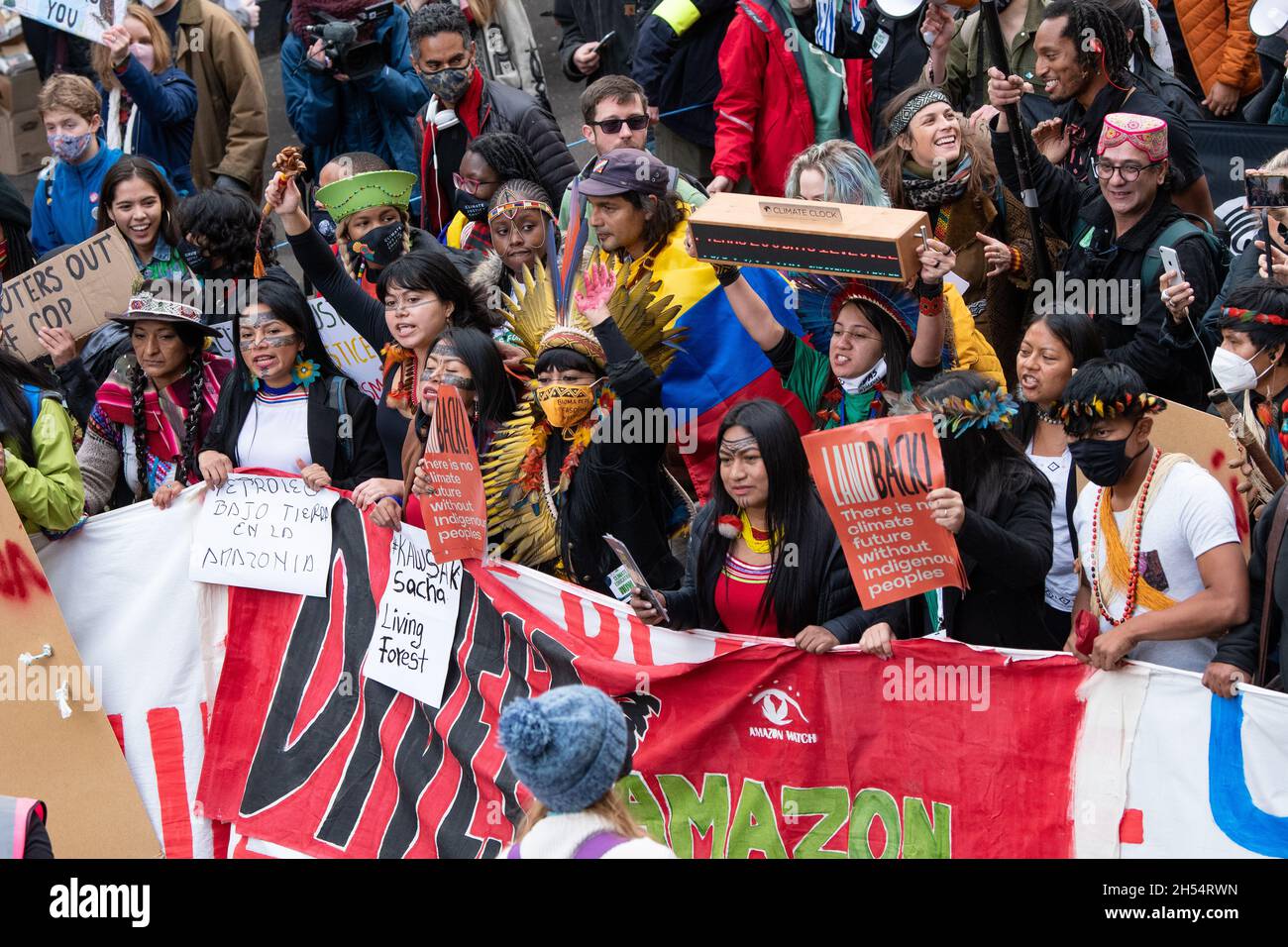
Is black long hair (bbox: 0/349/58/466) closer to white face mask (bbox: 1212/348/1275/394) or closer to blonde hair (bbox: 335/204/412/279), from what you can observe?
blonde hair (bbox: 335/204/412/279)

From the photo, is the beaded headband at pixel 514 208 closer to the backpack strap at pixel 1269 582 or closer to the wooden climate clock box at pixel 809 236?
the wooden climate clock box at pixel 809 236

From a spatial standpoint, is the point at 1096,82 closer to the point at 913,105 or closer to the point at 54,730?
the point at 913,105

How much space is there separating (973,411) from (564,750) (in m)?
2.05

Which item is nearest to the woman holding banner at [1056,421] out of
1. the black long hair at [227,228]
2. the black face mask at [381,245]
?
the black face mask at [381,245]

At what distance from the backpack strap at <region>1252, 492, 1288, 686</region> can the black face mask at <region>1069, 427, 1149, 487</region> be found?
0.45 metres

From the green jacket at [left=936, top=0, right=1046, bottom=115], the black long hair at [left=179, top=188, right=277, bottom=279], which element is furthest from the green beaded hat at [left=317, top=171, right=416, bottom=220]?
the green jacket at [left=936, top=0, right=1046, bottom=115]

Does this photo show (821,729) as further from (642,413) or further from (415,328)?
(415,328)

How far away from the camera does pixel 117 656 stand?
6895mm

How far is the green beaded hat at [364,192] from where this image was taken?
24.5 feet

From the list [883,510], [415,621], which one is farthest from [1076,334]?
[415,621]

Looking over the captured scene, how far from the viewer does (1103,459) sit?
4.89 metres

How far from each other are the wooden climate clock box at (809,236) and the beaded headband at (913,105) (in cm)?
136

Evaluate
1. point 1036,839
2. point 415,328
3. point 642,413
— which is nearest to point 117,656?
point 415,328
